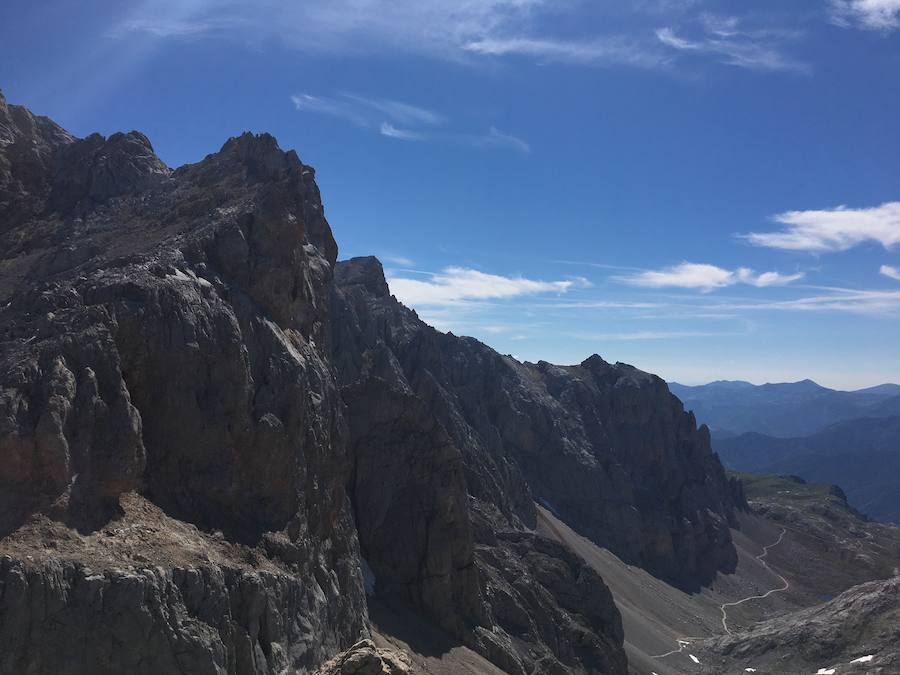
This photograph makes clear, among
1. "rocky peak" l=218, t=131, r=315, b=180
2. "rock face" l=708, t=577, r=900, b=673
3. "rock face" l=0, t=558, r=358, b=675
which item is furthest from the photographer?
"rock face" l=708, t=577, r=900, b=673

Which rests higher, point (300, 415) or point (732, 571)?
point (300, 415)

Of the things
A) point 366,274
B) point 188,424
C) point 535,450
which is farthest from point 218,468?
point 535,450

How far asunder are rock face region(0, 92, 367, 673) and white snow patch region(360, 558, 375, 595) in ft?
32.7

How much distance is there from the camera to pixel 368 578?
67688 mm

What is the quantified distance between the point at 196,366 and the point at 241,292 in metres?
8.94

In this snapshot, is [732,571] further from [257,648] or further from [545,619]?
[257,648]

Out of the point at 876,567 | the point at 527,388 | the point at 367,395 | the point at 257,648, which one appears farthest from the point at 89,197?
the point at 876,567

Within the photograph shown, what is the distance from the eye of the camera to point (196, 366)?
41938mm

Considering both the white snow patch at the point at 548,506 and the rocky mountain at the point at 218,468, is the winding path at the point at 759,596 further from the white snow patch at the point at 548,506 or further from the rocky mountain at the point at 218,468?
the rocky mountain at the point at 218,468

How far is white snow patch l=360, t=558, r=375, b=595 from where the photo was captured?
66.4 metres

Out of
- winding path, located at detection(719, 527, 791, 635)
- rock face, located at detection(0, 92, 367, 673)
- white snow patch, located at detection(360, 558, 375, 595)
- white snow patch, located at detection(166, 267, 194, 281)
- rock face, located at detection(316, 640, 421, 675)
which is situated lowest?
winding path, located at detection(719, 527, 791, 635)

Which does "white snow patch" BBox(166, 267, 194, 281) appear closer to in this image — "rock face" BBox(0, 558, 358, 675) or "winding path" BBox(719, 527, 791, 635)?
"rock face" BBox(0, 558, 358, 675)

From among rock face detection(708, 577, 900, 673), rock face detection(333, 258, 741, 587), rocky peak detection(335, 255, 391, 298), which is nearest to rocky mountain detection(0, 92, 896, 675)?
rock face detection(708, 577, 900, 673)

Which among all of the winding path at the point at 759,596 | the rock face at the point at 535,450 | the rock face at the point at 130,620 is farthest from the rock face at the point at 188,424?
the winding path at the point at 759,596
